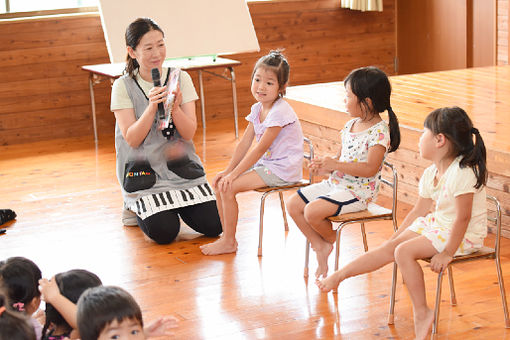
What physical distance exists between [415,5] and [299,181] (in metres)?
4.62

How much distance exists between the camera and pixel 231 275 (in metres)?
3.14

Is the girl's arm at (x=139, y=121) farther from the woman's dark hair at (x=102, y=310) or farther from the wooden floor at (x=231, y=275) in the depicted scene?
the woman's dark hair at (x=102, y=310)

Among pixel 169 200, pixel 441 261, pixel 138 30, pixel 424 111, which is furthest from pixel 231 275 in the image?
pixel 424 111

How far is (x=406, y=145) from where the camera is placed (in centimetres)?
392

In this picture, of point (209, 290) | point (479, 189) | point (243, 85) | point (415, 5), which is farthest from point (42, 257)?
point (415, 5)

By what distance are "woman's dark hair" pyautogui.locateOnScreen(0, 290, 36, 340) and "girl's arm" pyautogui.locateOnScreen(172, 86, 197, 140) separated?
1846mm

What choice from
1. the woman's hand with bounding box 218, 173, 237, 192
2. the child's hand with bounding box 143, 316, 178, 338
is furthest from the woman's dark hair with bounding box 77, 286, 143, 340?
the woman's hand with bounding box 218, 173, 237, 192

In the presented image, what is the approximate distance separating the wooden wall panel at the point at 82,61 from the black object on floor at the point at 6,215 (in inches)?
91.2

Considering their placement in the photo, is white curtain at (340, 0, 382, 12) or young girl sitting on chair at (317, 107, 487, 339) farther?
white curtain at (340, 0, 382, 12)

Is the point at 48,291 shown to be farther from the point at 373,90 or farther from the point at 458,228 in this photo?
the point at 373,90

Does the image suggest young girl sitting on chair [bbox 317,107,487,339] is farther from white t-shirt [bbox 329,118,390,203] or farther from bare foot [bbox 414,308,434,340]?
white t-shirt [bbox 329,118,390,203]

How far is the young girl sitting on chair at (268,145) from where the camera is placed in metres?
3.25

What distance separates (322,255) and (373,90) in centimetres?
67

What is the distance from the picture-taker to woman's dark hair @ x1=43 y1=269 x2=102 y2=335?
207cm
